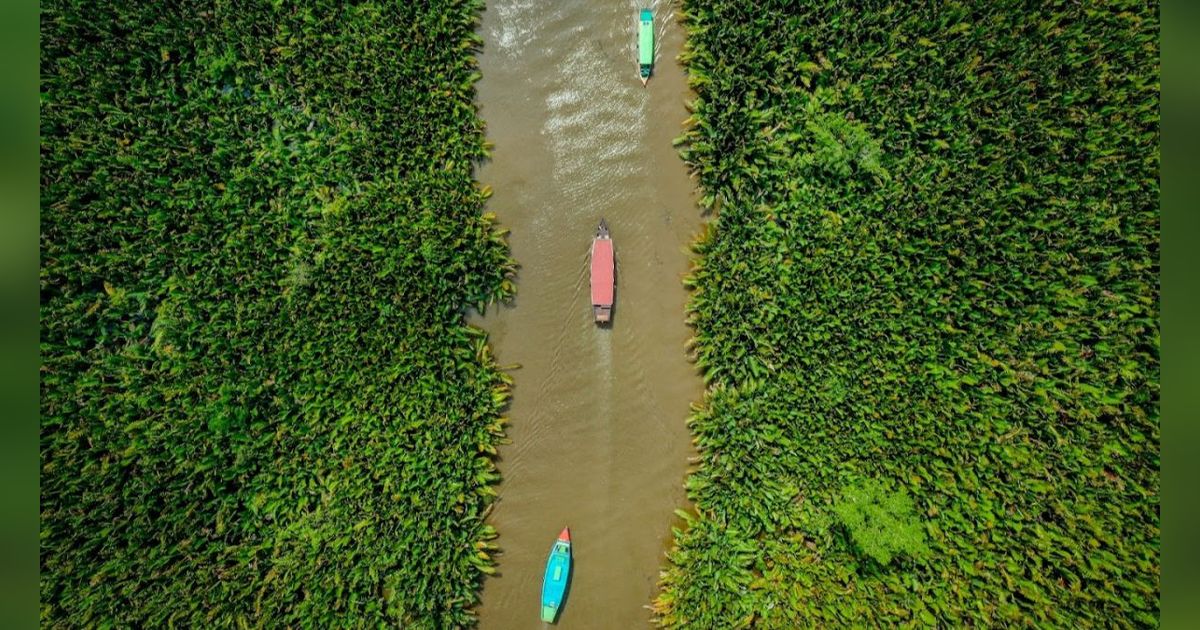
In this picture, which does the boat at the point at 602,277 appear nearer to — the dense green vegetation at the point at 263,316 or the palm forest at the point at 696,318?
the palm forest at the point at 696,318

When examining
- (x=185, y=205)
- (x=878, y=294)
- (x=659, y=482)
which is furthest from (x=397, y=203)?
(x=878, y=294)

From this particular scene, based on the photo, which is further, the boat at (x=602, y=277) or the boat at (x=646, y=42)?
the boat at (x=646, y=42)

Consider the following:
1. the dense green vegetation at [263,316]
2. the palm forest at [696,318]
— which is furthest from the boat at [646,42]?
the dense green vegetation at [263,316]

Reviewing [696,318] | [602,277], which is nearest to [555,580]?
[696,318]

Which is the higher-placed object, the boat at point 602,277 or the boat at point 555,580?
the boat at point 602,277
